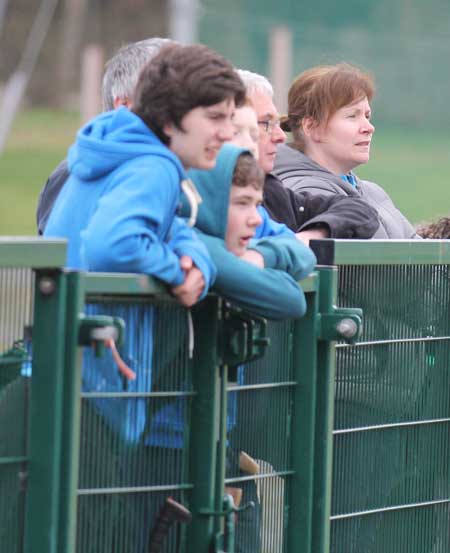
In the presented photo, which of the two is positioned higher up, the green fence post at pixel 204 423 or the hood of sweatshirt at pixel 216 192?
the hood of sweatshirt at pixel 216 192

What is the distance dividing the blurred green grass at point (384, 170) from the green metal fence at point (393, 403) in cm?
1707

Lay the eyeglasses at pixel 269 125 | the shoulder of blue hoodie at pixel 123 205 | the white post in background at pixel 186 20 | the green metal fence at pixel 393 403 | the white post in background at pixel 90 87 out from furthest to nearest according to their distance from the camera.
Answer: the white post in background at pixel 90 87 → the white post in background at pixel 186 20 → the eyeglasses at pixel 269 125 → the green metal fence at pixel 393 403 → the shoulder of blue hoodie at pixel 123 205

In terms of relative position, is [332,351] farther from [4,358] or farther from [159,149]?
[4,358]

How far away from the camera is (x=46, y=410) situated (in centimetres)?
320

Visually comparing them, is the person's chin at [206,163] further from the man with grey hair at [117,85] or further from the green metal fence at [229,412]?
the man with grey hair at [117,85]

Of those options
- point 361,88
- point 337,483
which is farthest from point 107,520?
point 361,88

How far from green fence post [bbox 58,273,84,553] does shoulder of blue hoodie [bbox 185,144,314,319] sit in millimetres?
404

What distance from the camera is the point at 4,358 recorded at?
321 centimetres

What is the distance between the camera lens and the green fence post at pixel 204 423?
137 inches

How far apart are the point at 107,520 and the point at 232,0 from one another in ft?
64.9

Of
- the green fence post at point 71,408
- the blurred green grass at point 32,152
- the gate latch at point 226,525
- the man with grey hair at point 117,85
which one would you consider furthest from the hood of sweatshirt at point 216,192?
the blurred green grass at point 32,152

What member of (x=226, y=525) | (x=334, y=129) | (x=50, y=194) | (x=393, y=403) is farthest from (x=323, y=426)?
(x=334, y=129)

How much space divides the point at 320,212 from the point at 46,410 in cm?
164

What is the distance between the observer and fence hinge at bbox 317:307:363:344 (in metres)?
3.82
